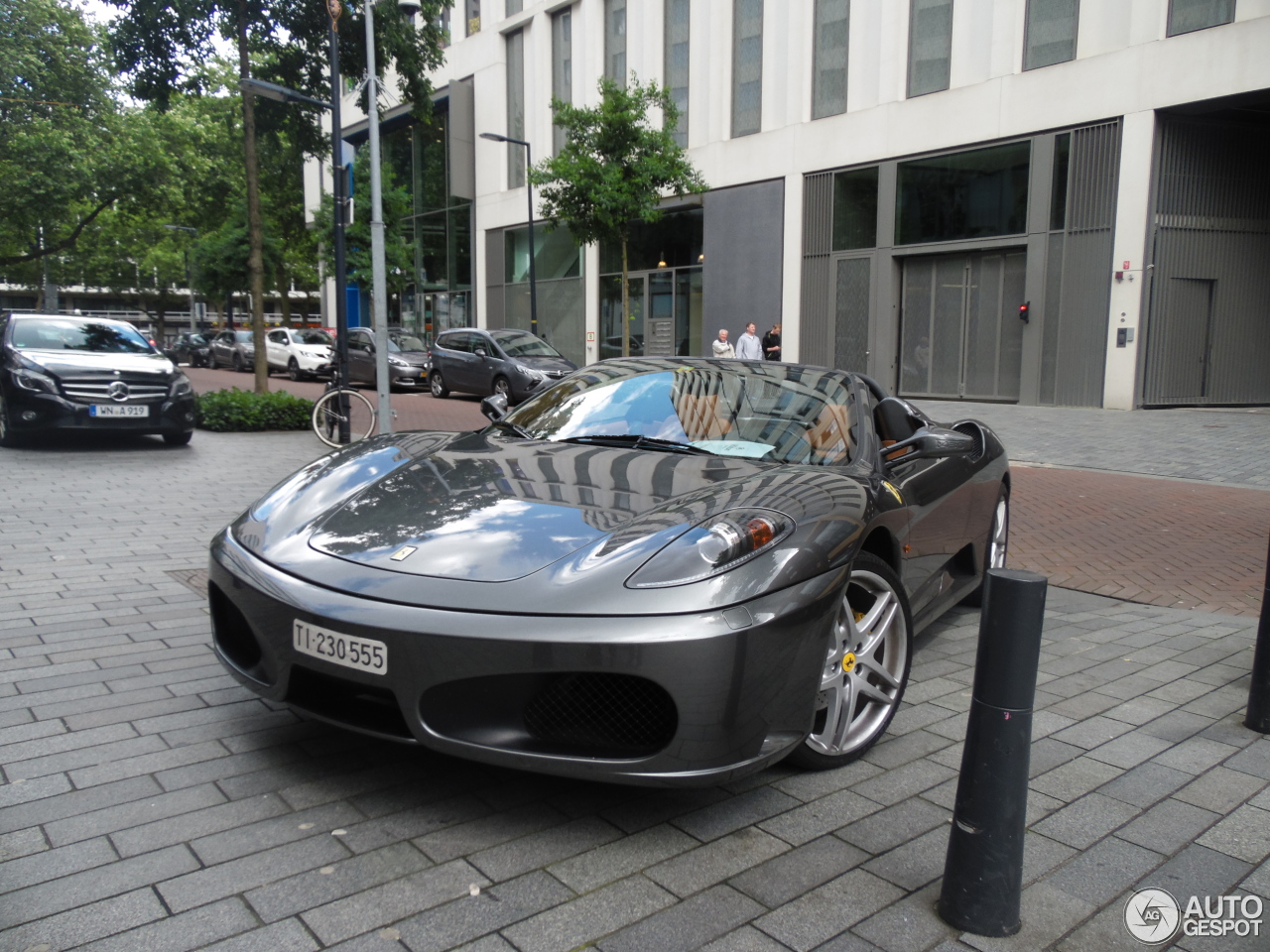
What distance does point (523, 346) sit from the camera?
20375 millimetres

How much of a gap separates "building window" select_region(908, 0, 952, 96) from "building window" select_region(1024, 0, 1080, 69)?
5.45ft

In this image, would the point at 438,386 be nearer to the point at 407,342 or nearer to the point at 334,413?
the point at 407,342

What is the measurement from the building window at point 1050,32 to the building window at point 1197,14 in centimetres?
165

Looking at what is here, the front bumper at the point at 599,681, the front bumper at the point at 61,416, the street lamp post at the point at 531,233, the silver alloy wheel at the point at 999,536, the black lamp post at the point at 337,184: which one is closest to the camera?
the front bumper at the point at 599,681

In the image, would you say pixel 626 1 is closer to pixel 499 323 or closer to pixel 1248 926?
pixel 499 323

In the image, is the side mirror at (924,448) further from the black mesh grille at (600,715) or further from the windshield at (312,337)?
the windshield at (312,337)

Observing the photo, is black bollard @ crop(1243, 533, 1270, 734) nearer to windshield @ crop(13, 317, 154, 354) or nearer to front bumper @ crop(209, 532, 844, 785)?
front bumper @ crop(209, 532, 844, 785)

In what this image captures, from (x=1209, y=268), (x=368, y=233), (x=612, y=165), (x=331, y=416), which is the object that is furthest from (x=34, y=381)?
(x=368, y=233)

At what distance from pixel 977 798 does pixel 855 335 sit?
19789 mm

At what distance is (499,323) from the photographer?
3247cm

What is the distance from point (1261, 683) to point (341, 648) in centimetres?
301

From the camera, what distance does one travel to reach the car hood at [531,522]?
2477 millimetres

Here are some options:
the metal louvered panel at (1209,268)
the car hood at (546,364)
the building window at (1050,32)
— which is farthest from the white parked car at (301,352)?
the metal louvered panel at (1209,268)

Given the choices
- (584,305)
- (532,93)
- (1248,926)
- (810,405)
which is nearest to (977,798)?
(1248,926)
